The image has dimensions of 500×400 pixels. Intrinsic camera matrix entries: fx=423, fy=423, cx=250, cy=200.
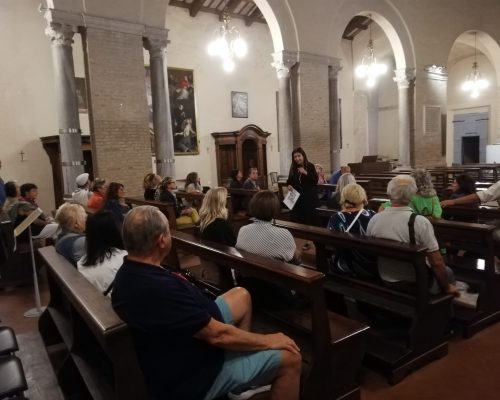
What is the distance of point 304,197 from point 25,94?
912cm

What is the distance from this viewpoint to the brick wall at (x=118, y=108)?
780 cm

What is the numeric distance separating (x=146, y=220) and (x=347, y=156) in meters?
17.6

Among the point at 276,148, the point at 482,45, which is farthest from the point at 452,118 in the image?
the point at 276,148

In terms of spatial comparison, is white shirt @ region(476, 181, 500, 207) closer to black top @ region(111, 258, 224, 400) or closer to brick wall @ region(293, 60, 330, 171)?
black top @ region(111, 258, 224, 400)

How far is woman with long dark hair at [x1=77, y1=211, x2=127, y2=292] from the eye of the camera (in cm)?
275

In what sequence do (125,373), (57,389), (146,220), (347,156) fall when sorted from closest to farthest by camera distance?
(125,373), (146,220), (57,389), (347,156)

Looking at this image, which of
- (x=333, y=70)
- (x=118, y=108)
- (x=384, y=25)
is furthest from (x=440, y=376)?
(x=384, y=25)

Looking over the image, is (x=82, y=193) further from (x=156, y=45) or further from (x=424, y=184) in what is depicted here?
(x=424, y=184)

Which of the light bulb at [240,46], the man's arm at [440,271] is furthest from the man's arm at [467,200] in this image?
the light bulb at [240,46]

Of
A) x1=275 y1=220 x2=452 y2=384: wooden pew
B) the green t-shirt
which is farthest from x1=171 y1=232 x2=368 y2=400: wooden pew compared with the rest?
the green t-shirt

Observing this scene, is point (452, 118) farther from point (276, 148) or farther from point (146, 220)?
point (146, 220)

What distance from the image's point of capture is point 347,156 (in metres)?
18.8

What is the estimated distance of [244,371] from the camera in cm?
200

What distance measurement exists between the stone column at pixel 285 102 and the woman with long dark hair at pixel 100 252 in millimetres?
8766
